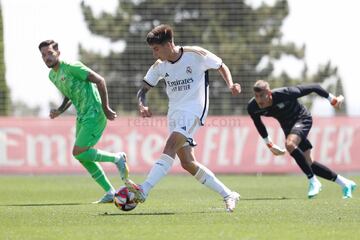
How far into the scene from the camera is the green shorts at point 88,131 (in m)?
12.7

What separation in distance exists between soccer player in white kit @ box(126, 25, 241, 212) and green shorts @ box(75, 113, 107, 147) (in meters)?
2.14

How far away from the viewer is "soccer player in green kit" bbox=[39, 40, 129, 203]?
490 inches

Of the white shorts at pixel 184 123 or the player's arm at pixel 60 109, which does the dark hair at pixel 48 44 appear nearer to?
the player's arm at pixel 60 109

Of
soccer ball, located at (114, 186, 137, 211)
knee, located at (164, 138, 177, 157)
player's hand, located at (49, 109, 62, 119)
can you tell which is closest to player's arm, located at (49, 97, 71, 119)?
player's hand, located at (49, 109, 62, 119)

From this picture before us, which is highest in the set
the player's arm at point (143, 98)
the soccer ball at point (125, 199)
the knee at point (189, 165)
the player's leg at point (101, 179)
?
the player's arm at point (143, 98)

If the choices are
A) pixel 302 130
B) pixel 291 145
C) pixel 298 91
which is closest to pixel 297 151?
pixel 291 145

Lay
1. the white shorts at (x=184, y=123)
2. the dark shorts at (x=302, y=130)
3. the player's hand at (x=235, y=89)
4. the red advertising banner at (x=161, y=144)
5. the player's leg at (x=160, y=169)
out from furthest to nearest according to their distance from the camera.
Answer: the red advertising banner at (x=161, y=144) → the dark shorts at (x=302, y=130) → the white shorts at (x=184, y=123) → the player's hand at (x=235, y=89) → the player's leg at (x=160, y=169)

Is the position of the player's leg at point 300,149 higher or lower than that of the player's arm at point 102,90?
lower

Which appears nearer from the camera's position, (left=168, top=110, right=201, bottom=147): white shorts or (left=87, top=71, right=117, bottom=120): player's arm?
(left=168, top=110, right=201, bottom=147): white shorts

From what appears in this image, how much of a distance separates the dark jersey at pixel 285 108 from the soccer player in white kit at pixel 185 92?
348 cm

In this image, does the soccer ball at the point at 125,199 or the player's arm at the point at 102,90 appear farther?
the player's arm at the point at 102,90

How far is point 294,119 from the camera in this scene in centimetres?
1451

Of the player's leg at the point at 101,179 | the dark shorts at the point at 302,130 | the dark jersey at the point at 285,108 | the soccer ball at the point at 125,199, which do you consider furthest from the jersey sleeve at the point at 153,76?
the dark shorts at the point at 302,130

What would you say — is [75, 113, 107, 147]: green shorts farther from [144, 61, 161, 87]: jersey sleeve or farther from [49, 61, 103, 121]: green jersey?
[144, 61, 161, 87]: jersey sleeve
